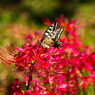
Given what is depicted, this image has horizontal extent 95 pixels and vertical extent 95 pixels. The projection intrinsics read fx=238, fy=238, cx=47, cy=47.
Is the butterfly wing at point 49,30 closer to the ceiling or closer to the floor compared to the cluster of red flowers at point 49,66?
closer to the ceiling

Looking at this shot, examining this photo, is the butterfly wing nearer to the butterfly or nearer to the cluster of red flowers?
the butterfly

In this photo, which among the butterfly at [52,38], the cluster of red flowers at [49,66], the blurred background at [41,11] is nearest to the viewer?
the cluster of red flowers at [49,66]

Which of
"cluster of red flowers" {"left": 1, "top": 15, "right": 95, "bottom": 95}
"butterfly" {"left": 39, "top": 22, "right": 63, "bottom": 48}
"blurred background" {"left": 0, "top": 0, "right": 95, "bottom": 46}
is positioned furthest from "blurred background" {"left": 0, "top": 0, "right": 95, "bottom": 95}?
"butterfly" {"left": 39, "top": 22, "right": 63, "bottom": 48}

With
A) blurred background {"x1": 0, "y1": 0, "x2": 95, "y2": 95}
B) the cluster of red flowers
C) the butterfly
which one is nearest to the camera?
the cluster of red flowers

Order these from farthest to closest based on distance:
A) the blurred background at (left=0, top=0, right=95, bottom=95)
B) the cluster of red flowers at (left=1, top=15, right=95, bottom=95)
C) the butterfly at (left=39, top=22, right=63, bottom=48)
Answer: the blurred background at (left=0, top=0, right=95, bottom=95), the butterfly at (left=39, top=22, right=63, bottom=48), the cluster of red flowers at (left=1, top=15, right=95, bottom=95)

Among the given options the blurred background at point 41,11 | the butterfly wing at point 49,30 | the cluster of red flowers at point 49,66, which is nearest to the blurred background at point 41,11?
the blurred background at point 41,11

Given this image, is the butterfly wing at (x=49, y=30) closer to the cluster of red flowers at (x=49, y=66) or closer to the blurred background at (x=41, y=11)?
the cluster of red flowers at (x=49, y=66)

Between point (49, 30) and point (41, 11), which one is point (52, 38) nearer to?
point (49, 30)

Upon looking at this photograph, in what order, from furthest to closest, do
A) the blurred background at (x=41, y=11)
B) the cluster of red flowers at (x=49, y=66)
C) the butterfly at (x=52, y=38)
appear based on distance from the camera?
1. the blurred background at (x=41, y=11)
2. the butterfly at (x=52, y=38)
3. the cluster of red flowers at (x=49, y=66)

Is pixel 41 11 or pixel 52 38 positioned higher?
pixel 41 11

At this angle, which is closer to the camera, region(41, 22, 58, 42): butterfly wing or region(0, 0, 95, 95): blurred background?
region(41, 22, 58, 42): butterfly wing

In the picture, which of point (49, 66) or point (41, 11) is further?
point (41, 11)

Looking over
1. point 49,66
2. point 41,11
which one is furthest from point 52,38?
point 41,11
